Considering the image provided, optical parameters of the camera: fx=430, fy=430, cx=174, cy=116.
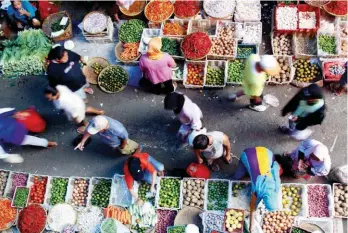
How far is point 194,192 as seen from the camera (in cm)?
649

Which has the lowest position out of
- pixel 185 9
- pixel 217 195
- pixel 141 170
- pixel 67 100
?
pixel 217 195

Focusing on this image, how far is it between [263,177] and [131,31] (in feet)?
12.5

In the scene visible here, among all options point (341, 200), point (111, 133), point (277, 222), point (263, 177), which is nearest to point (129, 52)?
point (111, 133)

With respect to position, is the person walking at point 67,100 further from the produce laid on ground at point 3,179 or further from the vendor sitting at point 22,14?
the vendor sitting at point 22,14

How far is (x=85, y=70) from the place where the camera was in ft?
25.6

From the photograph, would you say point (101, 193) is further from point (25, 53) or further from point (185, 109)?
point (25, 53)

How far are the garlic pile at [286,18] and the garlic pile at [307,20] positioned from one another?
0.30 ft

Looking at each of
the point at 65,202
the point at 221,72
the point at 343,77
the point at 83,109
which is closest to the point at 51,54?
the point at 83,109

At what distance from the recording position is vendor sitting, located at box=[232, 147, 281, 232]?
549 centimetres

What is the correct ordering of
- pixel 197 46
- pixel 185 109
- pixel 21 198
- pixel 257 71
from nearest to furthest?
pixel 185 109 < pixel 257 71 < pixel 21 198 < pixel 197 46

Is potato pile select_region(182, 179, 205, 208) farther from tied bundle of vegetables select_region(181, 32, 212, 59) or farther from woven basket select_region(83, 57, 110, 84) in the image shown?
woven basket select_region(83, 57, 110, 84)

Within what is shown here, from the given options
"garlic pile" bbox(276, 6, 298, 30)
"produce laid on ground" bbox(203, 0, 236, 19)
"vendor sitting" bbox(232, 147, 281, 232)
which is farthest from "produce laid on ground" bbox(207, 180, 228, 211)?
"produce laid on ground" bbox(203, 0, 236, 19)

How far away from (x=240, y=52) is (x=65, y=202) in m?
3.84

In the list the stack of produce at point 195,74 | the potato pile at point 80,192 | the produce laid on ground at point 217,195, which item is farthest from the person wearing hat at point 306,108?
the potato pile at point 80,192
